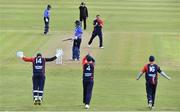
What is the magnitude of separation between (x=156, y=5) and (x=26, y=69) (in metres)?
35.9

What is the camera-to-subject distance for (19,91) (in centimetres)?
2338

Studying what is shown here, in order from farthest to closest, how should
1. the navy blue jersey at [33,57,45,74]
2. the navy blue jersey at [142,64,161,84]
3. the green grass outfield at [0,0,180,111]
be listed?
the green grass outfield at [0,0,180,111], the navy blue jersey at [33,57,45,74], the navy blue jersey at [142,64,161,84]

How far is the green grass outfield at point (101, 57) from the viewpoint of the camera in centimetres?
2191

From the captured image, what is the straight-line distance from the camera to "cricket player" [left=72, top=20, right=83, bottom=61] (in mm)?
28816

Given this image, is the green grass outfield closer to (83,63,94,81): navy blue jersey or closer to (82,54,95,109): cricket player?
(82,54,95,109): cricket player

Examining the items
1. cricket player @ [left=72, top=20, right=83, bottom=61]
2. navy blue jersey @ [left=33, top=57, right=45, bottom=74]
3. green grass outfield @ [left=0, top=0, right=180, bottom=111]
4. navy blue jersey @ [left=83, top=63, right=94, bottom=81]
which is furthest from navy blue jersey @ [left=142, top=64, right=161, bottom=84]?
cricket player @ [left=72, top=20, right=83, bottom=61]

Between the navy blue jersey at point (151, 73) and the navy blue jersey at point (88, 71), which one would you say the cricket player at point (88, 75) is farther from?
the navy blue jersey at point (151, 73)

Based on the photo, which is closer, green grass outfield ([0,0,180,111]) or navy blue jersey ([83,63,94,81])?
navy blue jersey ([83,63,94,81])

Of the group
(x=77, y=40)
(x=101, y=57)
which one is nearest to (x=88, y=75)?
(x=77, y=40)

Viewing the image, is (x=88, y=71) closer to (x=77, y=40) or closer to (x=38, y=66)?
(x=38, y=66)

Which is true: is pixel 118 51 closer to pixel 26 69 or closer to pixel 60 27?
pixel 26 69

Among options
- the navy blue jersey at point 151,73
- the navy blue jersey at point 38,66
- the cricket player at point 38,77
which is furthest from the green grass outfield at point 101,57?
the navy blue jersey at point 38,66

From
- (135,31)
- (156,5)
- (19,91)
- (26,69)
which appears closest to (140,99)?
(19,91)

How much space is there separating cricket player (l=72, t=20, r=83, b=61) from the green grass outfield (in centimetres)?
50
